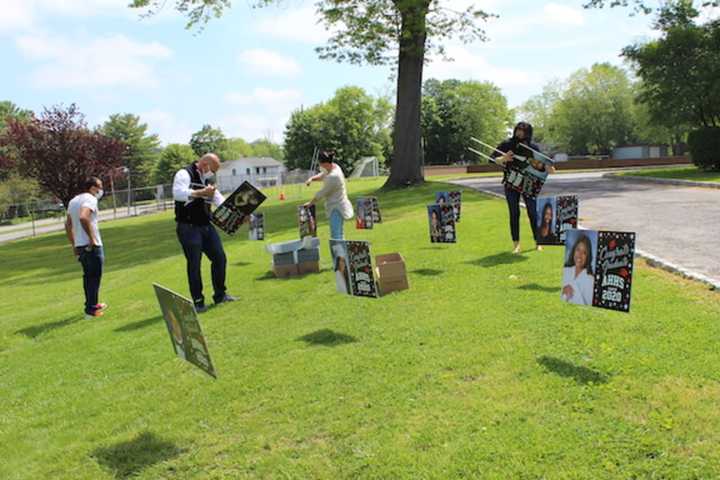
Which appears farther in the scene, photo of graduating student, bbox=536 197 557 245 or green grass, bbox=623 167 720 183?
green grass, bbox=623 167 720 183

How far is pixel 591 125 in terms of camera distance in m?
71.2

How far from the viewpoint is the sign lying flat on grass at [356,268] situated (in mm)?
6504

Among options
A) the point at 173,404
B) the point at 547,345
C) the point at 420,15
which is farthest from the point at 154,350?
the point at 420,15

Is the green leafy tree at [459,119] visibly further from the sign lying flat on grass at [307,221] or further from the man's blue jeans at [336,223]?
the man's blue jeans at [336,223]

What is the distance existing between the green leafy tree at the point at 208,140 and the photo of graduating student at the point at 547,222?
119741 millimetres

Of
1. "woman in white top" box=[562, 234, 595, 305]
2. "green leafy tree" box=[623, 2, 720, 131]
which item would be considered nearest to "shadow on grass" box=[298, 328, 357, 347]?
"woman in white top" box=[562, 234, 595, 305]

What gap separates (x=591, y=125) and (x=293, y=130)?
36.9m

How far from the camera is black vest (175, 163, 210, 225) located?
7.39 m

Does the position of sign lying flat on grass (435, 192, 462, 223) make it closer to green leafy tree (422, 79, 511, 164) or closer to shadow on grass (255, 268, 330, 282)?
shadow on grass (255, 268, 330, 282)

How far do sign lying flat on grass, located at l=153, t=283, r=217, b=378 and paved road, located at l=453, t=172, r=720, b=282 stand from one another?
5.37 metres

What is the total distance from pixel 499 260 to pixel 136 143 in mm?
91909

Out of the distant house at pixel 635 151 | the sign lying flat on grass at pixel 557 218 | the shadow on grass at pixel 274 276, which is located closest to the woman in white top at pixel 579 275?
the sign lying flat on grass at pixel 557 218

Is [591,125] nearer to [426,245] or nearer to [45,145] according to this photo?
[45,145]

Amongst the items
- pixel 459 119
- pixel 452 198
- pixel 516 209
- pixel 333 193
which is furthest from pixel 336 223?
pixel 459 119
